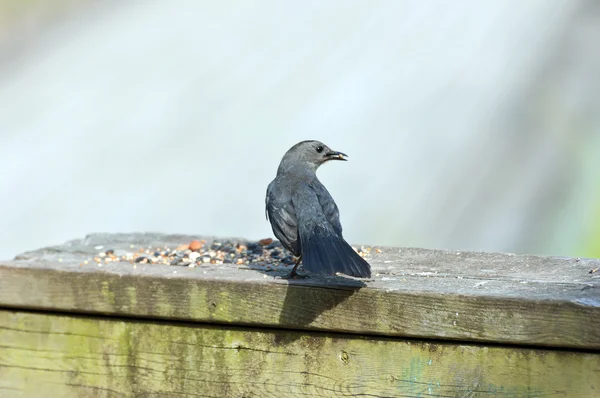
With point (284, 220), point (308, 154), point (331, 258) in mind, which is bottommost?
point (331, 258)

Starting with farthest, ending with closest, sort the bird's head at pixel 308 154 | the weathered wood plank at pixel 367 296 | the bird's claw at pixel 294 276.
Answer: the bird's head at pixel 308 154 → the bird's claw at pixel 294 276 → the weathered wood plank at pixel 367 296

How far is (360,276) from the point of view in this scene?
9.16 feet

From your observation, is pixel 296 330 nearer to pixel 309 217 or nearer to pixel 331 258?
pixel 331 258

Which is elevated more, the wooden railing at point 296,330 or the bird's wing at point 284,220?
the bird's wing at point 284,220

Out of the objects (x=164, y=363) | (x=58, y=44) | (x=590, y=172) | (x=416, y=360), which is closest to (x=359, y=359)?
(x=416, y=360)

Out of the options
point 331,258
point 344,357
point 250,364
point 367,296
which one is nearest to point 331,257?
point 331,258

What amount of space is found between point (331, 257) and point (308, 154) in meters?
1.32

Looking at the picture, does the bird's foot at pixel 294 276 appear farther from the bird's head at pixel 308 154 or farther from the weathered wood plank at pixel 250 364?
the bird's head at pixel 308 154

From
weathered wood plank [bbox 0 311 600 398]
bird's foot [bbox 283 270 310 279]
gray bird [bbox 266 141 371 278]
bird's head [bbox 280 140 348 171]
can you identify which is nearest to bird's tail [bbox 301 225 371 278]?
gray bird [bbox 266 141 371 278]

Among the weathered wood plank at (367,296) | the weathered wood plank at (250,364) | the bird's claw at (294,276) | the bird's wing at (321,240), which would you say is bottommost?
the weathered wood plank at (250,364)

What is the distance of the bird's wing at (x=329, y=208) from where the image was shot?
3.43 m

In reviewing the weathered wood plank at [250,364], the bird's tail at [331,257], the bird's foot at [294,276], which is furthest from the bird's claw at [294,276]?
the weathered wood plank at [250,364]

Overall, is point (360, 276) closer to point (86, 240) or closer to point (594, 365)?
point (594, 365)

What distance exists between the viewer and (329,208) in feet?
11.6
